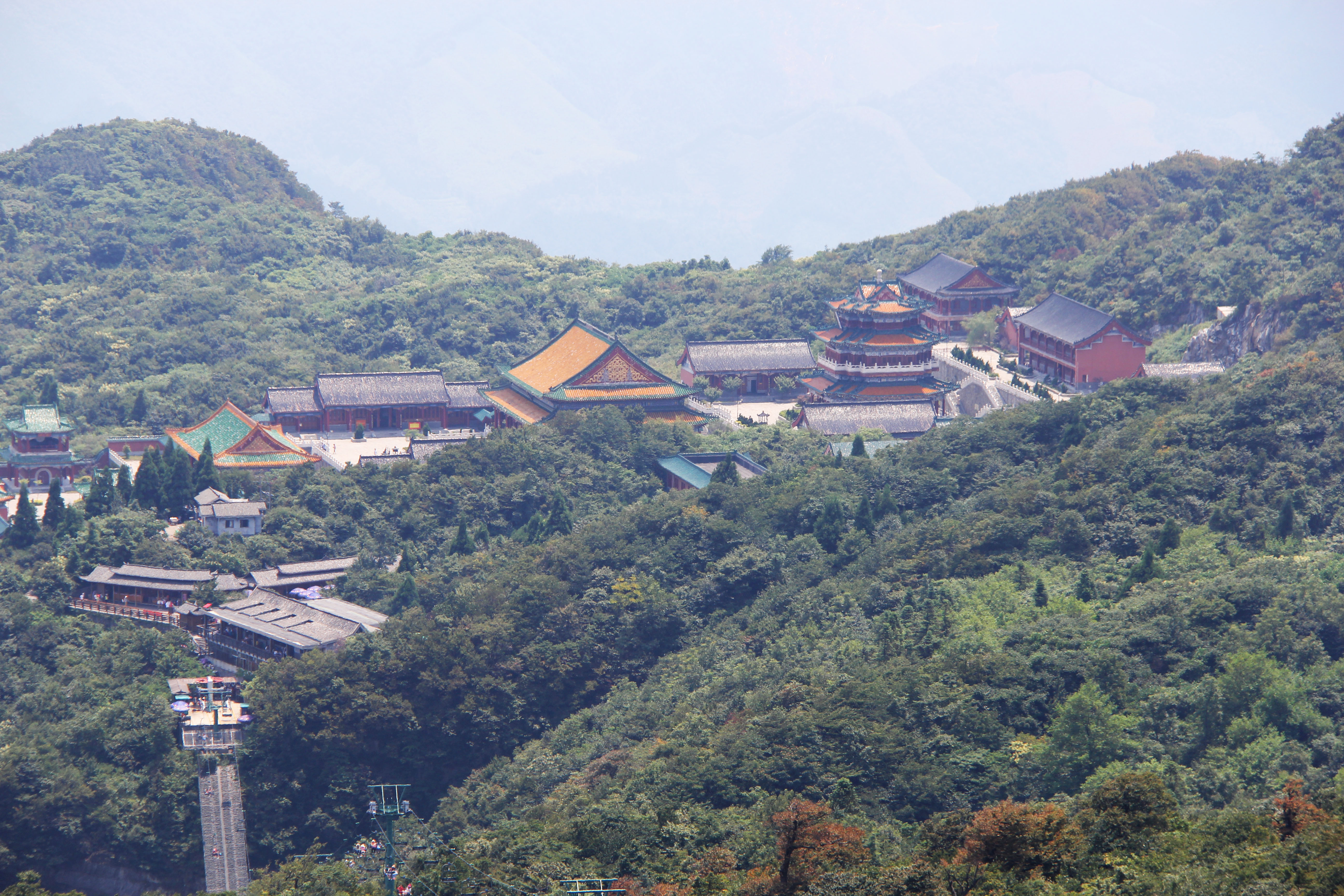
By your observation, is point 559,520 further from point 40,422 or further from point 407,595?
point 40,422

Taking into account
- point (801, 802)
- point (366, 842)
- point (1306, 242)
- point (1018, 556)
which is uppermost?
point (1306, 242)

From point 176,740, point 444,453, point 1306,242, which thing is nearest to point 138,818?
point 176,740

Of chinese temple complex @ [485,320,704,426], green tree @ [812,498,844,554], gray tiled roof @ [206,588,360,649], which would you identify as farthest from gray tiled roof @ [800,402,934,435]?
gray tiled roof @ [206,588,360,649]

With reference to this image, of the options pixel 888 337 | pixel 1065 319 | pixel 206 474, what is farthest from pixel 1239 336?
pixel 206 474

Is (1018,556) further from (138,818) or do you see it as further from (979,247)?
(979,247)

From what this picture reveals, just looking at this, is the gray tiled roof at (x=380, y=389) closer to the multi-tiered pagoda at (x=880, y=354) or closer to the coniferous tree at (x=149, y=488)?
the coniferous tree at (x=149, y=488)

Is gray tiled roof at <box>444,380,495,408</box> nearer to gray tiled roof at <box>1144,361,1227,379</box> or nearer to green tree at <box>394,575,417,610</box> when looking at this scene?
green tree at <box>394,575,417,610</box>
